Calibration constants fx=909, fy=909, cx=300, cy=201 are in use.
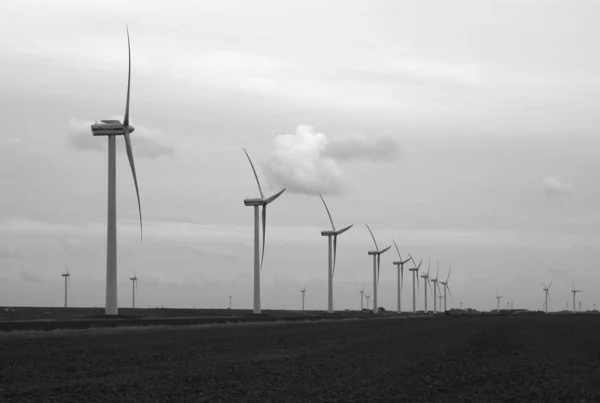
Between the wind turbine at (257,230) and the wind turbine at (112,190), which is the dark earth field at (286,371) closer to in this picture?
the wind turbine at (112,190)

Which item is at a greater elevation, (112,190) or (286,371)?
(112,190)

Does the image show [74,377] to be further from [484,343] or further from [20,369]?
[484,343]

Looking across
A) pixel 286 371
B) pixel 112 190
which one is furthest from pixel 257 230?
pixel 286 371

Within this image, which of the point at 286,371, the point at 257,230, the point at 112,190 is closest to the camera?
the point at 286,371

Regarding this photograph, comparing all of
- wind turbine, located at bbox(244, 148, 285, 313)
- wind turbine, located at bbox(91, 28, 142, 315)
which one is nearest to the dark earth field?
wind turbine, located at bbox(91, 28, 142, 315)

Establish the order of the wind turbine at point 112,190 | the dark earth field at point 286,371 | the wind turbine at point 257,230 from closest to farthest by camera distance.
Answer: the dark earth field at point 286,371, the wind turbine at point 112,190, the wind turbine at point 257,230

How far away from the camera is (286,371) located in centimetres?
4078

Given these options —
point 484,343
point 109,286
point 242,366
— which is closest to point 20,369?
point 242,366

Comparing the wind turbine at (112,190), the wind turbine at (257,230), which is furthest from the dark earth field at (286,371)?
the wind turbine at (257,230)

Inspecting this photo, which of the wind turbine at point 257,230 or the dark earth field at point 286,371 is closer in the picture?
the dark earth field at point 286,371

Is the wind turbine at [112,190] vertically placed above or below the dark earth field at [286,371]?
above

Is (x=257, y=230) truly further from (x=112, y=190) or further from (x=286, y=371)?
(x=286, y=371)

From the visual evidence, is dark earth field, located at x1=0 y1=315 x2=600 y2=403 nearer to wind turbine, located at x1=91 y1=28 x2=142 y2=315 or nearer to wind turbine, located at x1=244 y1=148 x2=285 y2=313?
wind turbine, located at x1=91 y1=28 x2=142 y2=315

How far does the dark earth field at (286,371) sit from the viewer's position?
3075 cm
